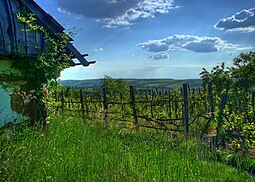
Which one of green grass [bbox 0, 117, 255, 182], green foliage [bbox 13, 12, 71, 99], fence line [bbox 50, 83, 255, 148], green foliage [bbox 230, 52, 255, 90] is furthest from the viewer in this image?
green foliage [bbox 230, 52, 255, 90]

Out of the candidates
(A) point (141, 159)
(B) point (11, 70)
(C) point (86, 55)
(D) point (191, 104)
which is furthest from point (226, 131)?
(B) point (11, 70)

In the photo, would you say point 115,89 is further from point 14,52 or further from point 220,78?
point 14,52

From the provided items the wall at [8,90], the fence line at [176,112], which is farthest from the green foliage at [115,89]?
the wall at [8,90]

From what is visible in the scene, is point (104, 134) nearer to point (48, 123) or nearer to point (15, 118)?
point (48, 123)

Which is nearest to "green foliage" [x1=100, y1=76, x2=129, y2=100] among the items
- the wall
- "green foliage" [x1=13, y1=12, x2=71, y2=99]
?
"green foliage" [x1=13, y1=12, x2=71, y2=99]

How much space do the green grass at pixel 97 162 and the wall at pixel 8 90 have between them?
62 cm

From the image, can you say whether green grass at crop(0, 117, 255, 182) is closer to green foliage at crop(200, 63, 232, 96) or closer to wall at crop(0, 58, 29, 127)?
wall at crop(0, 58, 29, 127)

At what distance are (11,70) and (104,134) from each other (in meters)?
2.75

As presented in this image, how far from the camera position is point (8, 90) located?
248 inches

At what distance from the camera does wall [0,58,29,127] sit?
6141mm

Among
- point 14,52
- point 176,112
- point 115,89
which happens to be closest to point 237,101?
point 176,112

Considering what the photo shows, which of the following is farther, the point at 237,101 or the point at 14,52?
the point at 237,101

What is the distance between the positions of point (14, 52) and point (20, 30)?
2.22 feet

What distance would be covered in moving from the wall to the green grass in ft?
2.04
